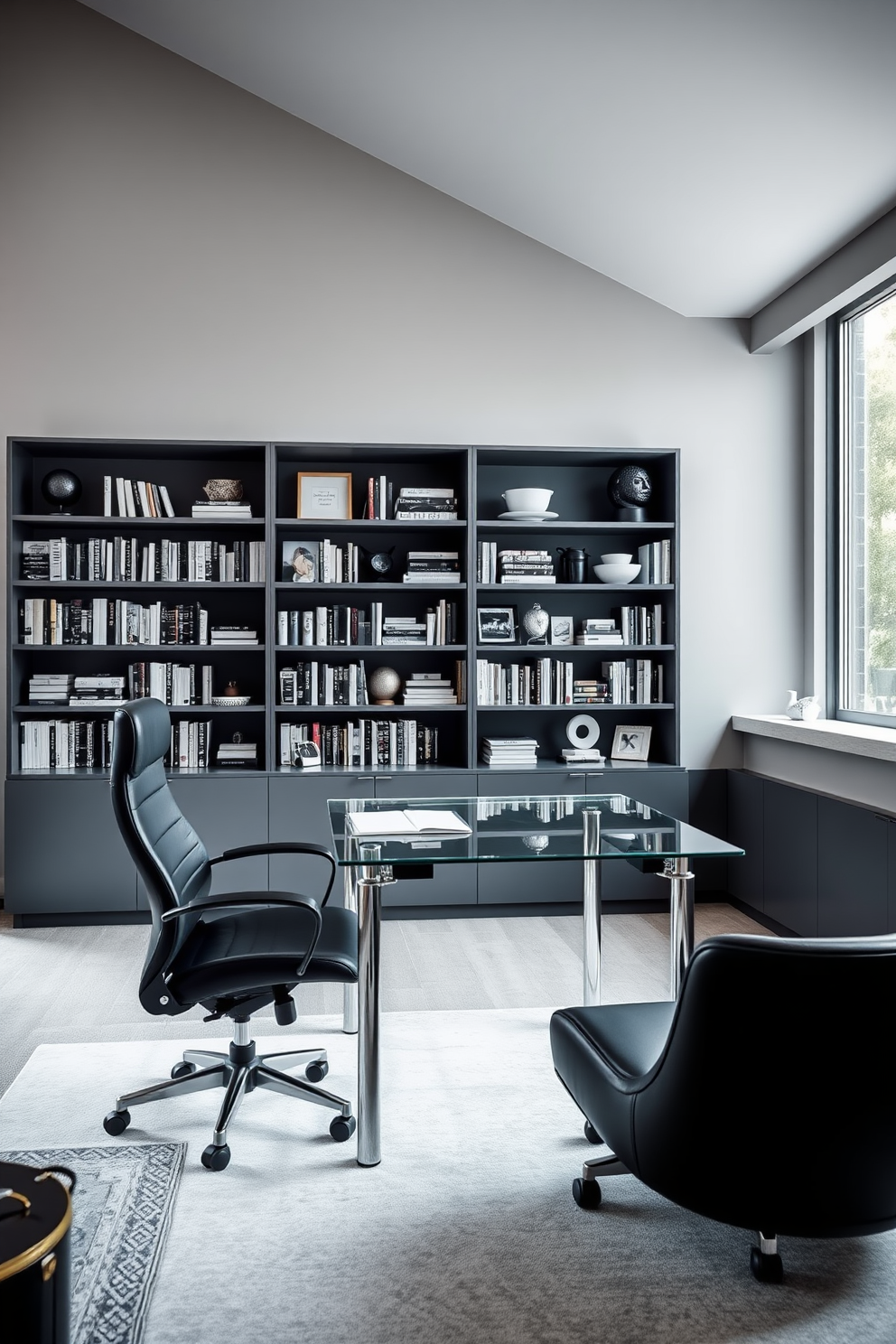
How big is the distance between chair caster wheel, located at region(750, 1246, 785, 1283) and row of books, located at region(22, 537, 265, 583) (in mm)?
3523

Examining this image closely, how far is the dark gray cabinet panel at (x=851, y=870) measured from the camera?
153 inches

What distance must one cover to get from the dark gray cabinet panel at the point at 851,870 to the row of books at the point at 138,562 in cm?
271

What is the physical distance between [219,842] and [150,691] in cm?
78

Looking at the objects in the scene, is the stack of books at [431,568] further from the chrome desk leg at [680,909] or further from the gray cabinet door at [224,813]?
the chrome desk leg at [680,909]

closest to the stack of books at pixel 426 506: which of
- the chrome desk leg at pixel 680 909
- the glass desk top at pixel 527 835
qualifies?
the glass desk top at pixel 527 835

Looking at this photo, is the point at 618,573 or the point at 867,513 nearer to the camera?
the point at 867,513

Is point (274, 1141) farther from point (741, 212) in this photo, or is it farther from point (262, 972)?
point (741, 212)

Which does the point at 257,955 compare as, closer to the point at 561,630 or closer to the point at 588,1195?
the point at 588,1195

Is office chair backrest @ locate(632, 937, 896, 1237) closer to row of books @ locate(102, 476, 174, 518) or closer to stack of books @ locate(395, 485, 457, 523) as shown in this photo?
stack of books @ locate(395, 485, 457, 523)

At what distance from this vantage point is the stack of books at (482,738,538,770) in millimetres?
5047

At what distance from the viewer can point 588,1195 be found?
2389 mm

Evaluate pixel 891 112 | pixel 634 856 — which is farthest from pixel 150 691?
pixel 891 112

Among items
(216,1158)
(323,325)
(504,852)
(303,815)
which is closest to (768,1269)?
(504,852)

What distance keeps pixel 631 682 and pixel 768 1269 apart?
3366mm
